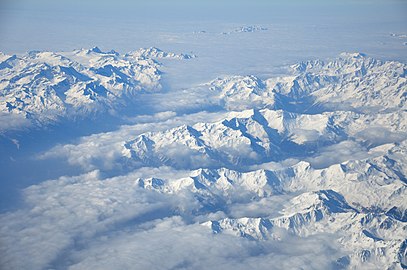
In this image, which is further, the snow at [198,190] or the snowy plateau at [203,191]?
the snow at [198,190]

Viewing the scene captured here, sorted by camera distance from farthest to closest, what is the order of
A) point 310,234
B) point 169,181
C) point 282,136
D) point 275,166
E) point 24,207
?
1. point 282,136
2. point 275,166
3. point 169,181
4. point 24,207
5. point 310,234

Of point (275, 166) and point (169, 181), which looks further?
point (275, 166)

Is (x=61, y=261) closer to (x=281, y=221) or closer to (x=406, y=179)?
(x=281, y=221)

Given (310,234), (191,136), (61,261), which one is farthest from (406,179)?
(61,261)

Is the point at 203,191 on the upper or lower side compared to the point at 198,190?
lower

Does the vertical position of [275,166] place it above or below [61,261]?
below

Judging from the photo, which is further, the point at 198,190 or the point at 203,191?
the point at 203,191

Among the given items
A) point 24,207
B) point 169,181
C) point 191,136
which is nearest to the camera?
point 24,207

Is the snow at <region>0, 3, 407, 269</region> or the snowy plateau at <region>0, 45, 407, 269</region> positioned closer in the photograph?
the snowy plateau at <region>0, 45, 407, 269</region>
